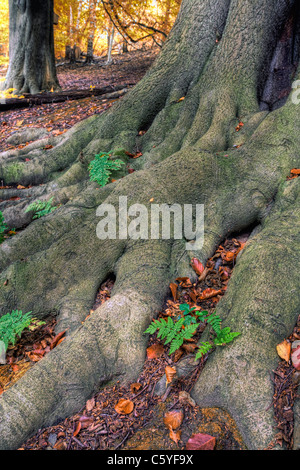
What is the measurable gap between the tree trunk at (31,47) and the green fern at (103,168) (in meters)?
7.59

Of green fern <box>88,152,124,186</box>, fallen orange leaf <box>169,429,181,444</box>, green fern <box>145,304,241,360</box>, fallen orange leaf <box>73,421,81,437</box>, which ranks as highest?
green fern <box>88,152,124,186</box>

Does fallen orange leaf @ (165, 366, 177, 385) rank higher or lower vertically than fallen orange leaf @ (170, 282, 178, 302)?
lower

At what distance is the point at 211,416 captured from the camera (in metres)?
2.20

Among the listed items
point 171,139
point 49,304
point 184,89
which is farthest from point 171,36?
point 49,304

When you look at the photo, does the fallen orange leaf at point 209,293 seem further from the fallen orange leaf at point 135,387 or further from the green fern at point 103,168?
the green fern at point 103,168

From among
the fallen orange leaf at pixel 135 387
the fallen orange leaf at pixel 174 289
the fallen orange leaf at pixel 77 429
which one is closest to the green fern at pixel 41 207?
the fallen orange leaf at pixel 174 289

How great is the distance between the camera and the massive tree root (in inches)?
95.4

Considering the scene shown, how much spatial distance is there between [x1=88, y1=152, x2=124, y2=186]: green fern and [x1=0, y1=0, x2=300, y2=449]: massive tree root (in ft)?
0.61

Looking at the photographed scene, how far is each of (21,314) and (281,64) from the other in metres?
5.07

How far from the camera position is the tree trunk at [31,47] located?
10.2 m

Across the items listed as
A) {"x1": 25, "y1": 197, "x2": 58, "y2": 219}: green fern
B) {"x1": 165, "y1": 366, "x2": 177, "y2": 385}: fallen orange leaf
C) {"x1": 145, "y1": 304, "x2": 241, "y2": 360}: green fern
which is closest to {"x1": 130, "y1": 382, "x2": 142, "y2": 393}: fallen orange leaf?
{"x1": 165, "y1": 366, "x2": 177, "y2": 385}: fallen orange leaf

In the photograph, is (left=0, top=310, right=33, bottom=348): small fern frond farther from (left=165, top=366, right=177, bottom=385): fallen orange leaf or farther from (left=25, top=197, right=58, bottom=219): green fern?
(left=25, top=197, right=58, bottom=219): green fern

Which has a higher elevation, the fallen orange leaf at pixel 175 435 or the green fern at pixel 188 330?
the green fern at pixel 188 330

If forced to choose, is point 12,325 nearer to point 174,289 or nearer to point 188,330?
point 174,289
